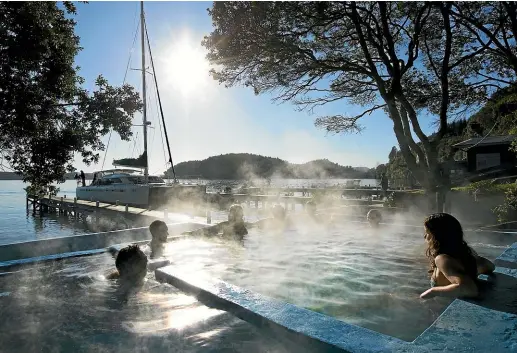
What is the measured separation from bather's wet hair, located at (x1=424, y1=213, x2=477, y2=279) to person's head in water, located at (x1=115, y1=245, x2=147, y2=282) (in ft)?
13.1

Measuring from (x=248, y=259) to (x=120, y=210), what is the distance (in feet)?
49.5

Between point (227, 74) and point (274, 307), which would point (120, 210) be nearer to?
point (227, 74)

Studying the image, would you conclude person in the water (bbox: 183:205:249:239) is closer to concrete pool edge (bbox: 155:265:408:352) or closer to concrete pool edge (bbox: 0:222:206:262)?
concrete pool edge (bbox: 0:222:206:262)

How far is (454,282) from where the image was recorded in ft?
12.6

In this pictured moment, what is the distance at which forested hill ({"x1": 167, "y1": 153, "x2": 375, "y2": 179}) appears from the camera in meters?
56.8

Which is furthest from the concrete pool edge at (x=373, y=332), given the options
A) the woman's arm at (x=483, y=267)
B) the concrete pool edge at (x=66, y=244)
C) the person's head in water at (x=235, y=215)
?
the person's head in water at (x=235, y=215)

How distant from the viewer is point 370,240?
943cm

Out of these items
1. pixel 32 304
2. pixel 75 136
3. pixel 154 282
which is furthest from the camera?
pixel 75 136

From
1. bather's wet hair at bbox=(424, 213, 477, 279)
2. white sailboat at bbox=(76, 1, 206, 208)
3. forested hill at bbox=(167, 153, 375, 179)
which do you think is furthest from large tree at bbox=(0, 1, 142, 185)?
forested hill at bbox=(167, 153, 375, 179)

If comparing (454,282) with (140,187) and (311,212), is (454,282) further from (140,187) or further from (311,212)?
(140,187)

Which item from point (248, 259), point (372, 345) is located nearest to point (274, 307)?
point (372, 345)

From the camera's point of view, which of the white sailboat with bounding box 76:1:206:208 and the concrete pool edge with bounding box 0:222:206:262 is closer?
the concrete pool edge with bounding box 0:222:206:262

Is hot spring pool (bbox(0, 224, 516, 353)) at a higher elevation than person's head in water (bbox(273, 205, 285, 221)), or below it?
below

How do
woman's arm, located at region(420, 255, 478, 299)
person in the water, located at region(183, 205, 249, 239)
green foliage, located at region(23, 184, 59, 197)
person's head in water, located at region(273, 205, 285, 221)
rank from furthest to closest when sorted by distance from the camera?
person's head in water, located at region(273, 205, 285, 221)
person in the water, located at region(183, 205, 249, 239)
green foliage, located at region(23, 184, 59, 197)
woman's arm, located at region(420, 255, 478, 299)
